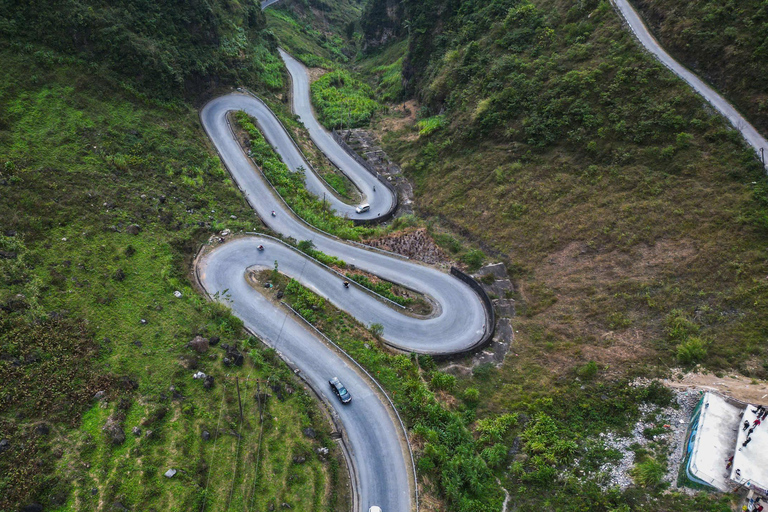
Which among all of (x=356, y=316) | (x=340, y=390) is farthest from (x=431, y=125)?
(x=340, y=390)

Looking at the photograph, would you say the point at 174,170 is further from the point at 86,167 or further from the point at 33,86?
the point at 33,86

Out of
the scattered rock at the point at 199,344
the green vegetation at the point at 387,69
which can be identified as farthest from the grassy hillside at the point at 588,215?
the scattered rock at the point at 199,344

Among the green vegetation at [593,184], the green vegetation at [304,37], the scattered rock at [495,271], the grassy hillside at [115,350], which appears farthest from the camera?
the green vegetation at [304,37]

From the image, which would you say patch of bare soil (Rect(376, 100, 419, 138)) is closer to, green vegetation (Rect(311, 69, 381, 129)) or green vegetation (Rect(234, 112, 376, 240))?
green vegetation (Rect(311, 69, 381, 129))

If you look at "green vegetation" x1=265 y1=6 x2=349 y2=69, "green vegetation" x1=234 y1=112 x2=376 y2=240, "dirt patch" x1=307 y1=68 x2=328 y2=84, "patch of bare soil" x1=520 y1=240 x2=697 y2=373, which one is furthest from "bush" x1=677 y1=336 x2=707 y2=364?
"green vegetation" x1=265 y1=6 x2=349 y2=69

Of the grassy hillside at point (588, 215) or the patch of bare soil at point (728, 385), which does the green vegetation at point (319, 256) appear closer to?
the grassy hillside at point (588, 215)

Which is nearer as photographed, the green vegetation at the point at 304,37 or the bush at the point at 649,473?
the bush at the point at 649,473
